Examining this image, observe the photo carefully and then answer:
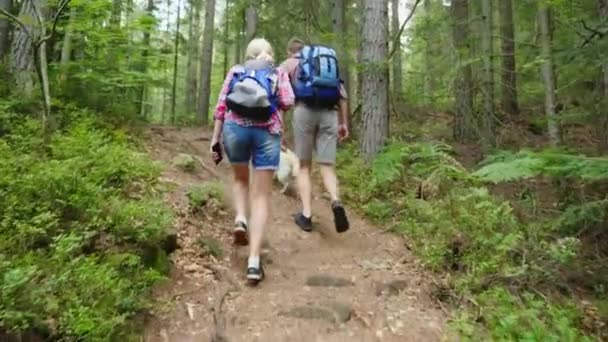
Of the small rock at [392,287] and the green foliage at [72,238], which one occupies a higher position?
the green foliage at [72,238]

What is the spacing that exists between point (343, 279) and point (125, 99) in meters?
7.03

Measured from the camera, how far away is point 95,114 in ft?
26.8

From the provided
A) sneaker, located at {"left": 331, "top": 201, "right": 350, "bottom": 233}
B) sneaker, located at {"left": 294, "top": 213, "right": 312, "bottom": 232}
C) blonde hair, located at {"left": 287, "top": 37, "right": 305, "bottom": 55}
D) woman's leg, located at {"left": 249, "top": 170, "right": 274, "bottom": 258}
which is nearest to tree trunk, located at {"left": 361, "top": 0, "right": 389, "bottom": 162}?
blonde hair, located at {"left": 287, "top": 37, "right": 305, "bottom": 55}

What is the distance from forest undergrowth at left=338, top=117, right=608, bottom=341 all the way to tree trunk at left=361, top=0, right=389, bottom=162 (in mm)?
894

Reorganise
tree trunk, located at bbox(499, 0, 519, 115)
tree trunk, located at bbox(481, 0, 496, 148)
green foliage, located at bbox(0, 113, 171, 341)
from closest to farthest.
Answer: green foliage, located at bbox(0, 113, 171, 341) → tree trunk, located at bbox(481, 0, 496, 148) → tree trunk, located at bbox(499, 0, 519, 115)

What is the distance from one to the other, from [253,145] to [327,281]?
1.43 metres

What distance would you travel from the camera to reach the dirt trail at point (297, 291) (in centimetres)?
375

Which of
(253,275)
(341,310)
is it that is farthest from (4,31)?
(341,310)

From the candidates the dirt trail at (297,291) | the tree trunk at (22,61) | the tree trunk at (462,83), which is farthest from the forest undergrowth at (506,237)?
the tree trunk at (22,61)

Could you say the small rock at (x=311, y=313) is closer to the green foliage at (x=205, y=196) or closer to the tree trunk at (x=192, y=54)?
the green foliage at (x=205, y=196)

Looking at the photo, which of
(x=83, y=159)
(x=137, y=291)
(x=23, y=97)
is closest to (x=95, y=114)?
(x=23, y=97)

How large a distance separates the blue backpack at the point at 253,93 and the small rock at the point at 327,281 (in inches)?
60.6

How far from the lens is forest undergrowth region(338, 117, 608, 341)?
394cm

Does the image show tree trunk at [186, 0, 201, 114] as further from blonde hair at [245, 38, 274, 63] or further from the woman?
the woman
